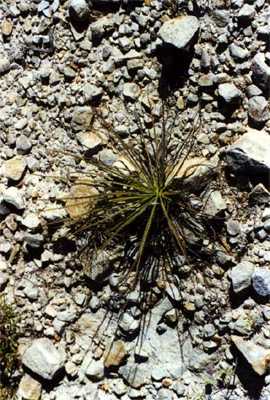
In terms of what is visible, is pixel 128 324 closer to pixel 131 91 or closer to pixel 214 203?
pixel 214 203

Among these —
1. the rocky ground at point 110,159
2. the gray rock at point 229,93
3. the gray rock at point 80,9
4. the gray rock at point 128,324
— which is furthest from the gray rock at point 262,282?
the gray rock at point 80,9

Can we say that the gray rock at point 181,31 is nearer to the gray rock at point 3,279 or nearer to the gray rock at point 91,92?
Result: the gray rock at point 91,92

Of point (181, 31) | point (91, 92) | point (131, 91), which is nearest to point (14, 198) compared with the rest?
point (91, 92)

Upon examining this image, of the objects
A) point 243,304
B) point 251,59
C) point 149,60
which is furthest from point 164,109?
point 243,304

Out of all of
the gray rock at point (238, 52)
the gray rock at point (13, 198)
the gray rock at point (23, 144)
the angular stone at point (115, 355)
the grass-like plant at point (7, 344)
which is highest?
the gray rock at point (238, 52)

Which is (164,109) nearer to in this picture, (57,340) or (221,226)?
(221,226)

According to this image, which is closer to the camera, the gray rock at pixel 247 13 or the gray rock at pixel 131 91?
the gray rock at pixel 247 13
